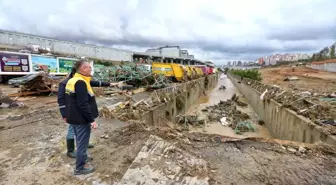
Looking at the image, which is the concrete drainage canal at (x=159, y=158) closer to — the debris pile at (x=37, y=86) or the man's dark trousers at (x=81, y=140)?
the man's dark trousers at (x=81, y=140)

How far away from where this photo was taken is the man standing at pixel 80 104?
7.84 feet

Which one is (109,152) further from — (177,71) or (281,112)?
(177,71)

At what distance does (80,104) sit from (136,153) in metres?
1.47

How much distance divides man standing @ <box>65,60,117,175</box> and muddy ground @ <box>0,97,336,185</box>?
21.7 inches

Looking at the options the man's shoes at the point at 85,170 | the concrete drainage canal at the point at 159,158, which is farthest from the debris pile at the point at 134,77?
the man's shoes at the point at 85,170

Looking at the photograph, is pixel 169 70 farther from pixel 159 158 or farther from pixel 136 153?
pixel 159 158

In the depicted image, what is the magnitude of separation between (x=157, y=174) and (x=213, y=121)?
9.97m

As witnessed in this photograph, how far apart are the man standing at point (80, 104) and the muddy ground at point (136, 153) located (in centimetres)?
55

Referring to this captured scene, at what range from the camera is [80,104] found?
2.40m

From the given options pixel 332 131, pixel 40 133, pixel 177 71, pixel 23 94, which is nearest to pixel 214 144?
pixel 332 131

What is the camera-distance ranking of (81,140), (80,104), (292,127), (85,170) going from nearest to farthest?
1. (80,104)
2. (81,140)
3. (85,170)
4. (292,127)

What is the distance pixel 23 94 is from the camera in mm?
9562

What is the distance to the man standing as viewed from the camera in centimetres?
239

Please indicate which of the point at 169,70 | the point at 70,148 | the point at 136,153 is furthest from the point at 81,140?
the point at 169,70
